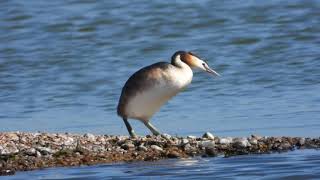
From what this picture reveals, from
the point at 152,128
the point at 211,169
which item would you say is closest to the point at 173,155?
the point at 211,169

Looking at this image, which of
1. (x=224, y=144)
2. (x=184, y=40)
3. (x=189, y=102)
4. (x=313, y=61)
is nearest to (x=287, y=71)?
(x=313, y=61)

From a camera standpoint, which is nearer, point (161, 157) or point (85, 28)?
point (161, 157)

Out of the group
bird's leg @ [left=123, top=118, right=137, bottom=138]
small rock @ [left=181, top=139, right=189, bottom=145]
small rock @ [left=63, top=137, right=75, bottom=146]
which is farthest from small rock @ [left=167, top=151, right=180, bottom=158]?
bird's leg @ [left=123, top=118, right=137, bottom=138]

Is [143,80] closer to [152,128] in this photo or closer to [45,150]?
[152,128]

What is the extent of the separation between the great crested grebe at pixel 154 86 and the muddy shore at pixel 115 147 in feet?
2.60

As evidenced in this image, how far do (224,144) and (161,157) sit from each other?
70 centimetres

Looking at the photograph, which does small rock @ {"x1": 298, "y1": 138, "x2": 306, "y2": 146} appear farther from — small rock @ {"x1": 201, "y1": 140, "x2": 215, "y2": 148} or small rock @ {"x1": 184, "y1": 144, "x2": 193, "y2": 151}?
small rock @ {"x1": 184, "y1": 144, "x2": 193, "y2": 151}

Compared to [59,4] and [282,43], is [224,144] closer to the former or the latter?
[282,43]

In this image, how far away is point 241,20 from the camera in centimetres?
2558

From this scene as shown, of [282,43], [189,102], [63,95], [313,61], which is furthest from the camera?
[282,43]

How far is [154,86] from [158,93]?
97 millimetres

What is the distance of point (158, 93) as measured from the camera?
14117mm

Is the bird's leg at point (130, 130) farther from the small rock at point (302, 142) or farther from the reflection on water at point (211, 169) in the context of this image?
the small rock at point (302, 142)

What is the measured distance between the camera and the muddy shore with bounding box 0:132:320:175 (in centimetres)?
1247
